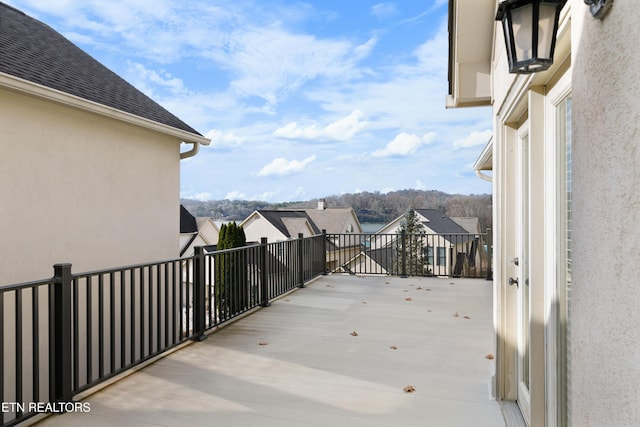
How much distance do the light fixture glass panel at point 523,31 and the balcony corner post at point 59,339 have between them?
300cm

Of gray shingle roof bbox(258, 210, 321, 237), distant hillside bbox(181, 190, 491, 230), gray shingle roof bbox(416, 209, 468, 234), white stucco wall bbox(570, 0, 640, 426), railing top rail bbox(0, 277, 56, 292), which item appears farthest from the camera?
gray shingle roof bbox(416, 209, 468, 234)

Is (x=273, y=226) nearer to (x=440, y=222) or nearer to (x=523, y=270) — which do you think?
(x=440, y=222)

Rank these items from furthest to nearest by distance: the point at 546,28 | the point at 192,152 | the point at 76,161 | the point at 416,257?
the point at 416,257 → the point at 192,152 → the point at 76,161 → the point at 546,28

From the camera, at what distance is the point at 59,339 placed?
2.92 metres

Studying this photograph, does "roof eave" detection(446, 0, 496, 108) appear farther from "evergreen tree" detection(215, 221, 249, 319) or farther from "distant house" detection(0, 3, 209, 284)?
"distant house" detection(0, 3, 209, 284)

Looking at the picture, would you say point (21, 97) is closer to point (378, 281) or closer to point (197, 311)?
point (197, 311)

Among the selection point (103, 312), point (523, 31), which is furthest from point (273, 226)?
point (523, 31)

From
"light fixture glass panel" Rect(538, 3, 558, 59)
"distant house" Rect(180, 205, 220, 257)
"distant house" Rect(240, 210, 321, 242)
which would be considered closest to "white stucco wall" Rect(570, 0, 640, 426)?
"light fixture glass panel" Rect(538, 3, 558, 59)

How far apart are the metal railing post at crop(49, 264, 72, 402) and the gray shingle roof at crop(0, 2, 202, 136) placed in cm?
268

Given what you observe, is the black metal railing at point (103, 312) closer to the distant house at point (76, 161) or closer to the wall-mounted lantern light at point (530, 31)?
the distant house at point (76, 161)

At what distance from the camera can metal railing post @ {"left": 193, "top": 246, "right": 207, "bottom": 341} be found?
454 cm

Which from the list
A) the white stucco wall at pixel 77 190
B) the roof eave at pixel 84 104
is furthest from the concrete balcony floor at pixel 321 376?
the roof eave at pixel 84 104

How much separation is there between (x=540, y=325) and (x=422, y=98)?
27.9 meters

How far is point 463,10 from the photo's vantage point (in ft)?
10.3
